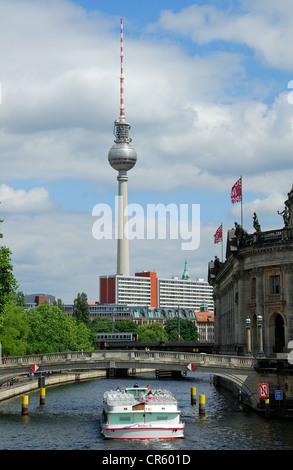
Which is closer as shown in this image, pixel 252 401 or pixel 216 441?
pixel 216 441

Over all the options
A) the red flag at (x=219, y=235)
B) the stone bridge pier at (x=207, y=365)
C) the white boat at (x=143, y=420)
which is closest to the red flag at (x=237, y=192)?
the red flag at (x=219, y=235)

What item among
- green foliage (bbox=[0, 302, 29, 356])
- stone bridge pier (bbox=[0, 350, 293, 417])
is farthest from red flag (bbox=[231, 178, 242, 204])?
green foliage (bbox=[0, 302, 29, 356])

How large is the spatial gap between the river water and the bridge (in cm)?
354

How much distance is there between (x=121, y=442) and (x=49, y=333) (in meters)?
81.1

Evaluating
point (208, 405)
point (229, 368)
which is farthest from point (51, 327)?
point (229, 368)

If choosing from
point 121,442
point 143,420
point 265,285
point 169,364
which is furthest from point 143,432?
point 265,285

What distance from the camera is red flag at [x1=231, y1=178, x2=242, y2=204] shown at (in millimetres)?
101019

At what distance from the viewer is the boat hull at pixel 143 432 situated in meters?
65.6
